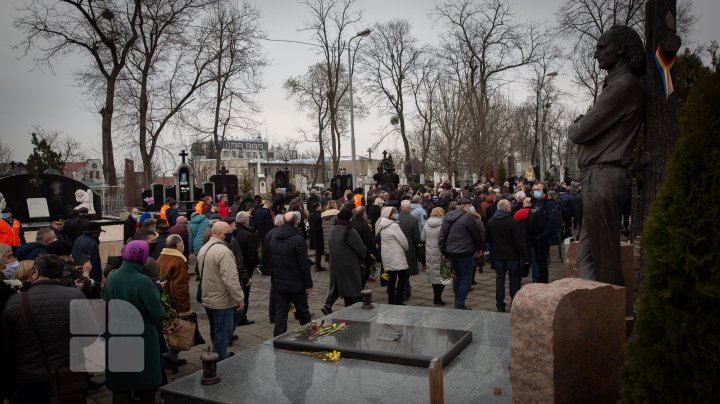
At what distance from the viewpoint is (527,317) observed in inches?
129

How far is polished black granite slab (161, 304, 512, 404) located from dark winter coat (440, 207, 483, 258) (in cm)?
273

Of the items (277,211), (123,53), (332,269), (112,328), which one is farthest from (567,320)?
(123,53)

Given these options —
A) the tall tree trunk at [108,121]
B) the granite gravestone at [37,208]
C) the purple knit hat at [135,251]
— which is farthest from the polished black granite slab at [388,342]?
the tall tree trunk at [108,121]

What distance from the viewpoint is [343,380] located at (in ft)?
16.0

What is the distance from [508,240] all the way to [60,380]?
21.7ft

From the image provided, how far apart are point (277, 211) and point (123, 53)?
1528 centimetres

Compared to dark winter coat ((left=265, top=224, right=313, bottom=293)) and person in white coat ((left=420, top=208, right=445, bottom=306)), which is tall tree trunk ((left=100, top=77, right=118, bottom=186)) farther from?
dark winter coat ((left=265, top=224, right=313, bottom=293))

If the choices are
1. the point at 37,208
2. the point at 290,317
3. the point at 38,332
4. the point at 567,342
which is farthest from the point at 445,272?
the point at 37,208

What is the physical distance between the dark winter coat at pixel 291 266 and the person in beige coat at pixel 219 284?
2.71 feet

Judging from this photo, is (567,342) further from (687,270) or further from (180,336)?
(180,336)

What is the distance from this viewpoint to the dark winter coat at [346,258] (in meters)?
7.95

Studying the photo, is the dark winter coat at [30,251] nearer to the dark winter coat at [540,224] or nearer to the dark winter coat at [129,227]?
the dark winter coat at [129,227]

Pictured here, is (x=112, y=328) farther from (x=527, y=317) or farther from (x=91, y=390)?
(x=527, y=317)

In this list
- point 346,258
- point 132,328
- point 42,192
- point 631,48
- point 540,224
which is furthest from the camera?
point 42,192
